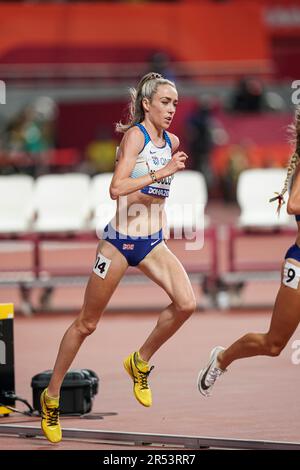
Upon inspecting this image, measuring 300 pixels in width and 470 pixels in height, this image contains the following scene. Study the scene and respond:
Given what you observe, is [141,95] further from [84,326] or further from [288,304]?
[288,304]

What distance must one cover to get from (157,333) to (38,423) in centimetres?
128

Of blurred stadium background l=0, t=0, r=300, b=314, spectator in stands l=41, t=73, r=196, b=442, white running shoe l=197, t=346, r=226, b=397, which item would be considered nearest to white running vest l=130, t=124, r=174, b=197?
spectator in stands l=41, t=73, r=196, b=442

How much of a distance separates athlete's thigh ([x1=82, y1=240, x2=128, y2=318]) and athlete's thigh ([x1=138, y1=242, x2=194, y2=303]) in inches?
8.0

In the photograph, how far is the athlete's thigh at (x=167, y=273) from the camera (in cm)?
939

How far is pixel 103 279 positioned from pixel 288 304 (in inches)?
52.3

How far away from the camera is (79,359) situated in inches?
532

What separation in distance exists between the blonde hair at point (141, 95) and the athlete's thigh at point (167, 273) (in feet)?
3.05

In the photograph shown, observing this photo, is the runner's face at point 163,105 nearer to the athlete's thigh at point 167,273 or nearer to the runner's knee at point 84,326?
the athlete's thigh at point 167,273

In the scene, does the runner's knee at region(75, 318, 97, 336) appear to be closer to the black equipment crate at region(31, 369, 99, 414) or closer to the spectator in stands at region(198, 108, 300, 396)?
the black equipment crate at region(31, 369, 99, 414)

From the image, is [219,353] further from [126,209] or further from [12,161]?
[12,161]

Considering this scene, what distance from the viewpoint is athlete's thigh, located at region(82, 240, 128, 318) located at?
30.4ft

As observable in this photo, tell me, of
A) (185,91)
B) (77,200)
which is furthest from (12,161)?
(77,200)

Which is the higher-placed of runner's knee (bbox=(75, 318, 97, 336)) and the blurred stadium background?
the blurred stadium background

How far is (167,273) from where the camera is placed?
9.41 metres
